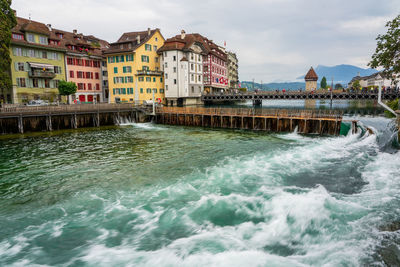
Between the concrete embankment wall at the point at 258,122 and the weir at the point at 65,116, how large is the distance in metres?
5.57

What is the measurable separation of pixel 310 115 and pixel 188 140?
16.7 meters

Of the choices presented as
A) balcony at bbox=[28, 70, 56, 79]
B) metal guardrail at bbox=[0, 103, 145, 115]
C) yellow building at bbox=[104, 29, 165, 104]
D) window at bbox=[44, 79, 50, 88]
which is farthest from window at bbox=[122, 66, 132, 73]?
metal guardrail at bbox=[0, 103, 145, 115]

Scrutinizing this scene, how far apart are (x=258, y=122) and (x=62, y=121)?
97.7ft

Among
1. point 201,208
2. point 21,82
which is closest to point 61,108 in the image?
point 21,82

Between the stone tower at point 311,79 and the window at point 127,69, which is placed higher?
the stone tower at point 311,79

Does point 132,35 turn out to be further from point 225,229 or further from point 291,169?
point 225,229

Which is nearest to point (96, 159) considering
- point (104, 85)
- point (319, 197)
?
point (319, 197)

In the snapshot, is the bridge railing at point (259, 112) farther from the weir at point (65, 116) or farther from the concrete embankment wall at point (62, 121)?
the concrete embankment wall at point (62, 121)

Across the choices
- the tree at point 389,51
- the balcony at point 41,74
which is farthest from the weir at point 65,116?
the tree at point 389,51

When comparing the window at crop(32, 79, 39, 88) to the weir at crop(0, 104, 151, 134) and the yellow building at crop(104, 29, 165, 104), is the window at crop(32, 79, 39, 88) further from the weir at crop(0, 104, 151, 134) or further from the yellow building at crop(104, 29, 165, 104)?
the weir at crop(0, 104, 151, 134)

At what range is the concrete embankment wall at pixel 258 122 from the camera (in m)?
33.2

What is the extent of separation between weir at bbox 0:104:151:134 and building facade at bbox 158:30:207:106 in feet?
70.8

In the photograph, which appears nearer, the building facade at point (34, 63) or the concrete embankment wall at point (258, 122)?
the concrete embankment wall at point (258, 122)

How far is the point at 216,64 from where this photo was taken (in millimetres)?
90250
